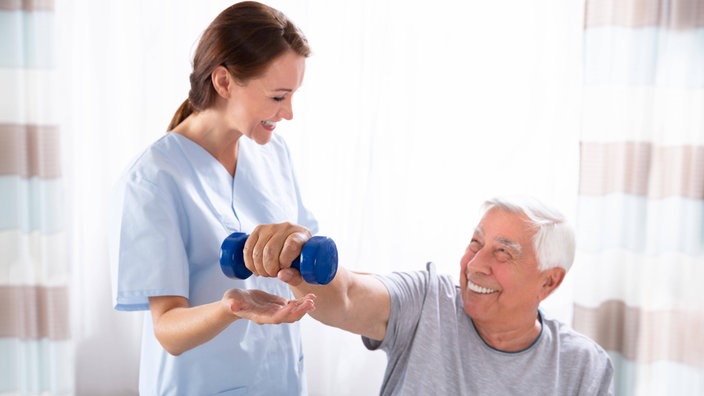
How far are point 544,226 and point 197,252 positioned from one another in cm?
79

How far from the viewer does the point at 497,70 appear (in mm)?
2738

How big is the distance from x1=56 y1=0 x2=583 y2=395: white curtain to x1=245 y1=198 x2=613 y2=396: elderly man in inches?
39.7

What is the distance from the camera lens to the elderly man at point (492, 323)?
5.55ft

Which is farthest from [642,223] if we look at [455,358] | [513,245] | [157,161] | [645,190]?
[157,161]

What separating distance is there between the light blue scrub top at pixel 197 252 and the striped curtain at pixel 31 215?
114 cm

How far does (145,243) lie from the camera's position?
4.89 ft

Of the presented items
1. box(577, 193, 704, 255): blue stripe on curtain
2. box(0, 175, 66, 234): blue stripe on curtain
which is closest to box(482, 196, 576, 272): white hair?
box(577, 193, 704, 255): blue stripe on curtain

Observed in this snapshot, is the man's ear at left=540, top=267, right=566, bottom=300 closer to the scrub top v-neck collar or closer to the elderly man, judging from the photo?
the elderly man

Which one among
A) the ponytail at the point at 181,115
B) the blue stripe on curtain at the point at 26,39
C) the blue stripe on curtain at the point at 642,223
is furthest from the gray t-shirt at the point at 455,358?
the blue stripe on curtain at the point at 26,39

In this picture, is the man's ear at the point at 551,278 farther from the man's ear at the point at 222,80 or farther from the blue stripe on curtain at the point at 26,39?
the blue stripe on curtain at the point at 26,39

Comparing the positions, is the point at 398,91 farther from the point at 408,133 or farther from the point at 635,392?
the point at 635,392

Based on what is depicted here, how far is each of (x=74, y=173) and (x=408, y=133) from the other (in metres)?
1.25

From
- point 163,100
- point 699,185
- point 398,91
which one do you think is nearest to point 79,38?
point 163,100

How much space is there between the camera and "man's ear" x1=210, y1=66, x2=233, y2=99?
1.55 m
